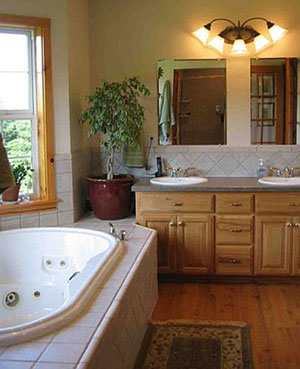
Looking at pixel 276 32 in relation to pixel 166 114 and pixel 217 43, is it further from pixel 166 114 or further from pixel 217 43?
pixel 166 114

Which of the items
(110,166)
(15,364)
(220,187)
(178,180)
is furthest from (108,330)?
(178,180)

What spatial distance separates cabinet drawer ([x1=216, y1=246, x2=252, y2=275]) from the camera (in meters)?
4.06

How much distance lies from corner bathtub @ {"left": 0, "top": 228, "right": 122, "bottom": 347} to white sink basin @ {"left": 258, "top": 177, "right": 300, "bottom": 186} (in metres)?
1.35

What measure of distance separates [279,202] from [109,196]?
4.39ft

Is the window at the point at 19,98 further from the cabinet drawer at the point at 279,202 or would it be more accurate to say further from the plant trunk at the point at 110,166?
the cabinet drawer at the point at 279,202

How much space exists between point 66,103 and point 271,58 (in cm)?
177

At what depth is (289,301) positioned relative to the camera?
3.75 m

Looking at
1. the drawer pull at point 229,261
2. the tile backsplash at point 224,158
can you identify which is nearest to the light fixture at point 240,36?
the tile backsplash at point 224,158

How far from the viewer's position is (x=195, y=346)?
3.04m

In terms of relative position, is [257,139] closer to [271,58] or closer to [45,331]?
[271,58]

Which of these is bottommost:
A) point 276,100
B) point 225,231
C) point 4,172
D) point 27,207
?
point 225,231

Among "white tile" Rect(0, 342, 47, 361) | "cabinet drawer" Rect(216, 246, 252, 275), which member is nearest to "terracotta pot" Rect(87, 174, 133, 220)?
"cabinet drawer" Rect(216, 246, 252, 275)

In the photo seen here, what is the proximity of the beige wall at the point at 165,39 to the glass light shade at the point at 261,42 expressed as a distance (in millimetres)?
54

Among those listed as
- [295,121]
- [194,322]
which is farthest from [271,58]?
[194,322]
